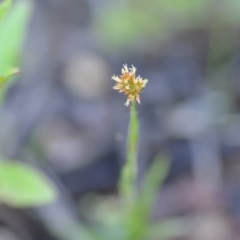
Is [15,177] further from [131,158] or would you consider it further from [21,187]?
[131,158]

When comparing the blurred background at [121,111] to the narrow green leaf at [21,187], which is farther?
the blurred background at [121,111]

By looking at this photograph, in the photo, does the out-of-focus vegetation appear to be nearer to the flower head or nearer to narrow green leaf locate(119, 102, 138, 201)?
narrow green leaf locate(119, 102, 138, 201)

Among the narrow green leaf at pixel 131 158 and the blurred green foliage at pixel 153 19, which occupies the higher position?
the blurred green foliage at pixel 153 19

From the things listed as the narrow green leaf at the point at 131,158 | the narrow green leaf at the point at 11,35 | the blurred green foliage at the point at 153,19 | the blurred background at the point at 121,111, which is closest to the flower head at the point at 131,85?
the narrow green leaf at the point at 131,158

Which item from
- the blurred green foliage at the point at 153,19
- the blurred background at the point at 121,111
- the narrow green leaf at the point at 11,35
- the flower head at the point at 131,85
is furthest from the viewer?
the blurred green foliage at the point at 153,19

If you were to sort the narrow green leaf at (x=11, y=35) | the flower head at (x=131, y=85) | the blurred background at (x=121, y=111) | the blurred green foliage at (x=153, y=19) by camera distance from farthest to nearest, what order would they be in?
the blurred green foliage at (x=153, y=19) < the blurred background at (x=121, y=111) < the narrow green leaf at (x=11, y=35) < the flower head at (x=131, y=85)

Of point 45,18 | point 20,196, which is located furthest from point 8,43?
point 45,18

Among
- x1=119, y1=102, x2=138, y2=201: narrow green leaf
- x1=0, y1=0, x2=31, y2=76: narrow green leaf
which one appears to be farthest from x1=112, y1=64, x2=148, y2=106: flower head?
x1=0, y1=0, x2=31, y2=76: narrow green leaf

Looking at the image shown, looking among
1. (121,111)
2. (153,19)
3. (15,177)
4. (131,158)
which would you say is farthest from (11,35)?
(153,19)

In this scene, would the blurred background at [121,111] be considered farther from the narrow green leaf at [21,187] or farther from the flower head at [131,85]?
the flower head at [131,85]
